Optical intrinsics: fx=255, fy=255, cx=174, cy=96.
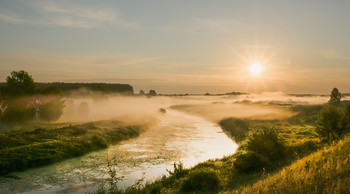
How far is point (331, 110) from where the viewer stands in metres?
27.3

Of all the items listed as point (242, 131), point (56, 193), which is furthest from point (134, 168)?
point (242, 131)

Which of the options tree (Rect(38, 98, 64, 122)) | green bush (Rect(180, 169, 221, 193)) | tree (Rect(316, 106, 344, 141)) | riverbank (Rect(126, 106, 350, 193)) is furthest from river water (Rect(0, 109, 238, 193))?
tree (Rect(38, 98, 64, 122))

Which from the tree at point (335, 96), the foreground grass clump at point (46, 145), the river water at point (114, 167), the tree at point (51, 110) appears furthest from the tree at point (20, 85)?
the tree at point (335, 96)

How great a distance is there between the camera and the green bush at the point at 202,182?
1610cm

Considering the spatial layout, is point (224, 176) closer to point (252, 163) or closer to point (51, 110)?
point (252, 163)

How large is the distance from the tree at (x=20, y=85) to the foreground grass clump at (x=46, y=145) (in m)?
20.5

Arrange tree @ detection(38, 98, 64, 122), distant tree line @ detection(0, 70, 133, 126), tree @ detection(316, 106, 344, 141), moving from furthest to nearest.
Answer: tree @ detection(38, 98, 64, 122) → distant tree line @ detection(0, 70, 133, 126) → tree @ detection(316, 106, 344, 141)

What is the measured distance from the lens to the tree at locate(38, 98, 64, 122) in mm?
65438

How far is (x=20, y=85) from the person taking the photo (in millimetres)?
59188

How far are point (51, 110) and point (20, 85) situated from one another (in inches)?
414

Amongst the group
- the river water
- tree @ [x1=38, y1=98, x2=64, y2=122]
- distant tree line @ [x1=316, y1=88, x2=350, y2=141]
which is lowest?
the river water

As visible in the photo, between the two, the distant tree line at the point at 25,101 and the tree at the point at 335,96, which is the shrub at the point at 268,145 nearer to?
the distant tree line at the point at 25,101

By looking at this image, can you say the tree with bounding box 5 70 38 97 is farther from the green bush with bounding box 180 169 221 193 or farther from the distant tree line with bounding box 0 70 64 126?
the green bush with bounding box 180 169 221 193

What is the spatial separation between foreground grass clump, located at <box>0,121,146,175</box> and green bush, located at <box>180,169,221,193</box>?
2081cm
